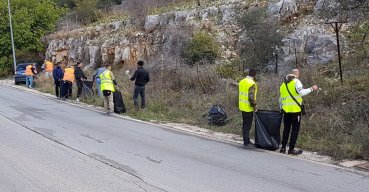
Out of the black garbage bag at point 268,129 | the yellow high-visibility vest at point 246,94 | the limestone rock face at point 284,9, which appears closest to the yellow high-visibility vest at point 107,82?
the yellow high-visibility vest at point 246,94

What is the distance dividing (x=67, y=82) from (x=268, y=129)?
13650 millimetres

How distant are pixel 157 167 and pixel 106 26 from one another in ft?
81.8

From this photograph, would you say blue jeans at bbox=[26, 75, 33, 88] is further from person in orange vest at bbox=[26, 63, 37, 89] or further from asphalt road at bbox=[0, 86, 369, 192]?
asphalt road at bbox=[0, 86, 369, 192]

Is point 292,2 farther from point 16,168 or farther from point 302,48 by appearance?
point 16,168

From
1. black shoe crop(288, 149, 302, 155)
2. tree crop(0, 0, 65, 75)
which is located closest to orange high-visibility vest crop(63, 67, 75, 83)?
black shoe crop(288, 149, 302, 155)

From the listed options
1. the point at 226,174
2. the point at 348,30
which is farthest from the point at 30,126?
the point at 348,30

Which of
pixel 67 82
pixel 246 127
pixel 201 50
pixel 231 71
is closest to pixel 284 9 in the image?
pixel 201 50

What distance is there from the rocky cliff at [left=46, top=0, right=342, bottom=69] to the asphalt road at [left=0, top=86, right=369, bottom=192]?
6.74 metres

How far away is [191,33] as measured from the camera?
21766mm

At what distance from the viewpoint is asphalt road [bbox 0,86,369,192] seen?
22.7ft

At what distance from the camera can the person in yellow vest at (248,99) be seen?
9.71 metres

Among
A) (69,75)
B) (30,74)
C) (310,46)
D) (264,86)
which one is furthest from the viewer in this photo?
(30,74)

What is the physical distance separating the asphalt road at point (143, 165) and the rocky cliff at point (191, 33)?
6.74 metres

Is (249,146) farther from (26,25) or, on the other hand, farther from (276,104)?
(26,25)
